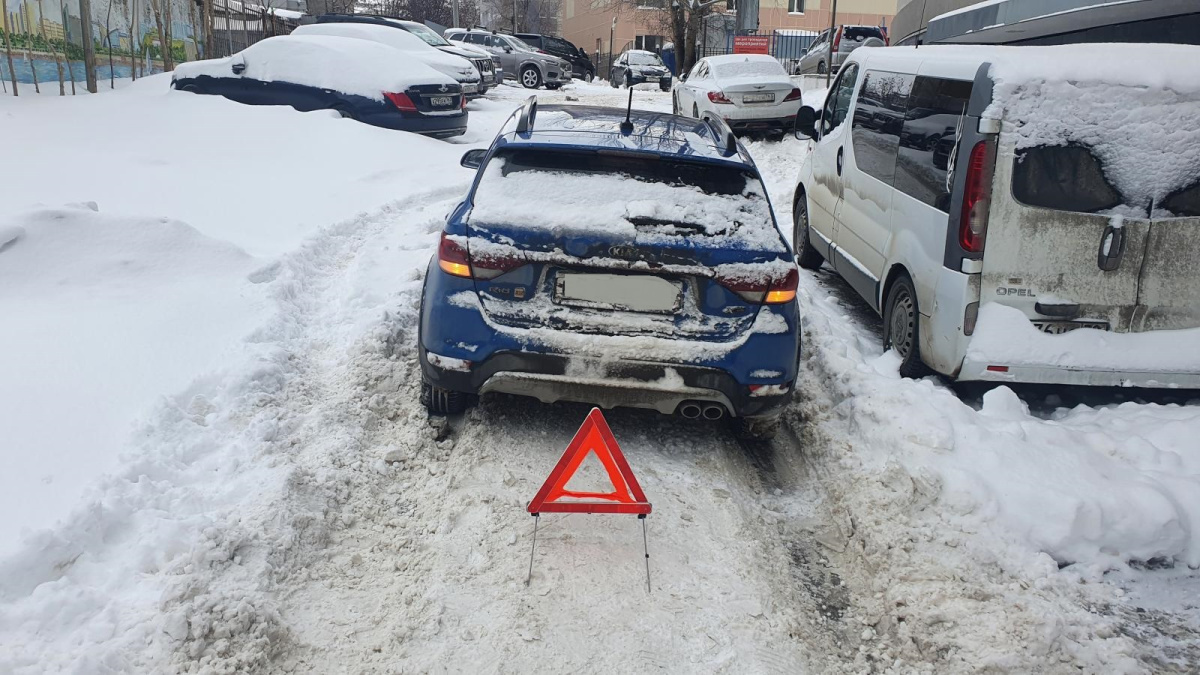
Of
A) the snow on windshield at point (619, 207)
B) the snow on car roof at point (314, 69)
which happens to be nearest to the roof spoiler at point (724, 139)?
the snow on windshield at point (619, 207)

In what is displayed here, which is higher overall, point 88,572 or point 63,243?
point 63,243

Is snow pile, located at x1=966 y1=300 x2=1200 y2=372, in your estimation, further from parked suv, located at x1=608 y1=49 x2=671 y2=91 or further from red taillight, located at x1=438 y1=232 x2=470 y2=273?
parked suv, located at x1=608 y1=49 x2=671 y2=91

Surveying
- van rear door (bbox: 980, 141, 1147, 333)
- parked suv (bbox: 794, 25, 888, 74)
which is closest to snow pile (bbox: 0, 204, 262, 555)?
van rear door (bbox: 980, 141, 1147, 333)

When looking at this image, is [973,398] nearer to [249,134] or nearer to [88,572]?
[88,572]

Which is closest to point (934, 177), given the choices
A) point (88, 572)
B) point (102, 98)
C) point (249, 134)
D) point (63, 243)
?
point (88, 572)

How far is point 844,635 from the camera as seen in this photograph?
313 centimetres

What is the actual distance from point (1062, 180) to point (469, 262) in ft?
10.0

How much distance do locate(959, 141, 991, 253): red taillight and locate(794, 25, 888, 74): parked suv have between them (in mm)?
23898

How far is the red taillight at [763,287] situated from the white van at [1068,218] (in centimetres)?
119

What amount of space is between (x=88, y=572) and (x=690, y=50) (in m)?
34.6

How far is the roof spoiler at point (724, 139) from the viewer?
461 centimetres

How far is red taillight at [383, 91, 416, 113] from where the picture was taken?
43.1 feet

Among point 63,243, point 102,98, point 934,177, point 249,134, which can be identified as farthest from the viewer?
point 102,98

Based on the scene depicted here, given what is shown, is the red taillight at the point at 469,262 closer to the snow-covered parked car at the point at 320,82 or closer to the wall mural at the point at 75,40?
the snow-covered parked car at the point at 320,82
